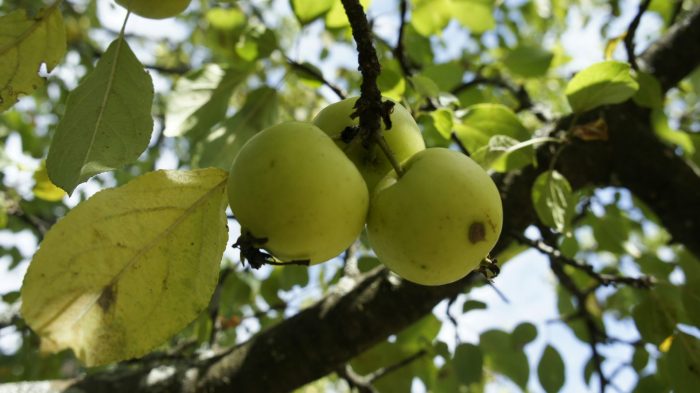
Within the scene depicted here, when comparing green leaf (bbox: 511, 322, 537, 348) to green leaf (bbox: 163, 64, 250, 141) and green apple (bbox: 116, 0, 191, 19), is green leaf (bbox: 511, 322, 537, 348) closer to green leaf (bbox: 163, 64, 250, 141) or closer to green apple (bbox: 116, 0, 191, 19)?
green leaf (bbox: 163, 64, 250, 141)

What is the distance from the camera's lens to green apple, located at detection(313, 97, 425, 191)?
958 millimetres

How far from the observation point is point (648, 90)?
1734 millimetres

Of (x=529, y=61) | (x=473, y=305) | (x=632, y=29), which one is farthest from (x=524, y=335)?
(x=632, y=29)

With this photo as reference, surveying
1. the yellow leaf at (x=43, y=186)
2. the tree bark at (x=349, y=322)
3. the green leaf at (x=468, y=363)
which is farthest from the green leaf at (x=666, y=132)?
the yellow leaf at (x=43, y=186)

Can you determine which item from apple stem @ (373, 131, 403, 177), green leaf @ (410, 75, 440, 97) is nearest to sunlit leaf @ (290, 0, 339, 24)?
green leaf @ (410, 75, 440, 97)

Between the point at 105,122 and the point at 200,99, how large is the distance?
0.67 meters

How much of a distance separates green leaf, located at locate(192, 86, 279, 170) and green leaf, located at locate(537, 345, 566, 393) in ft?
4.03

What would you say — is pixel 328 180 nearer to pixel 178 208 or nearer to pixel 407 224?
pixel 407 224

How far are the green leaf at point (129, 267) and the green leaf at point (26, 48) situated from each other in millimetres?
388

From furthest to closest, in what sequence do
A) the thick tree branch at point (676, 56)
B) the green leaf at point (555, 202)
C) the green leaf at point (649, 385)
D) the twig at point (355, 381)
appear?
the thick tree branch at point (676, 56) < the twig at point (355, 381) < the green leaf at point (649, 385) < the green leaf at point (555, 202)

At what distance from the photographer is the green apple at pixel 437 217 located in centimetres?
80

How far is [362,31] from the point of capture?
0.89 meters

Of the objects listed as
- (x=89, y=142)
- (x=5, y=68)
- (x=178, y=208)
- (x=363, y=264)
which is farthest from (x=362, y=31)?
(x=363, y=264)

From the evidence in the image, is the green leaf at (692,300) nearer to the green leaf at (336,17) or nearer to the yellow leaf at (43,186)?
the green leaf at (336,17)
